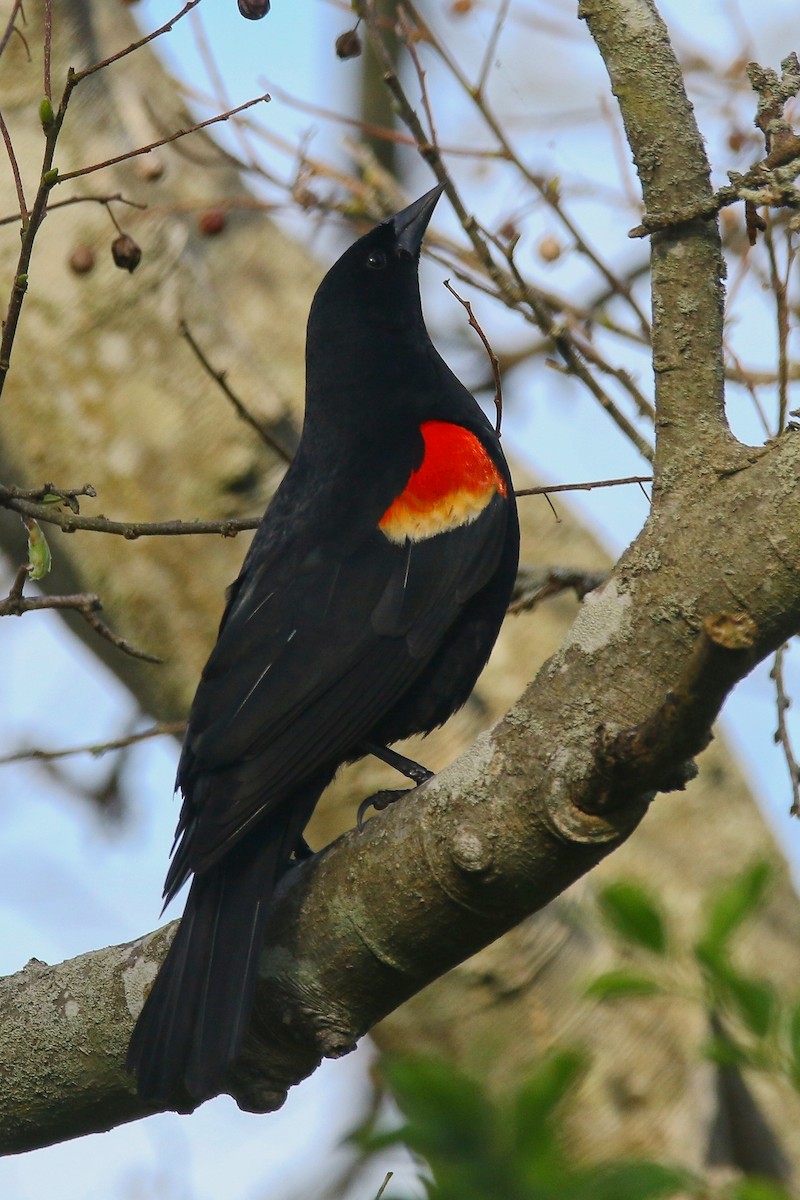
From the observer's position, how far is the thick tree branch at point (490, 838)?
6.17 ft

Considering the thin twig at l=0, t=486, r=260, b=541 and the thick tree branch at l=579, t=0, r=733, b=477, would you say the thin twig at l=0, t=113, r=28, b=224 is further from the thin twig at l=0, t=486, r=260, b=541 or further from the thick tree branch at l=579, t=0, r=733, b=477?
the thick tree branch at l=579, t=0, r=733, b=477

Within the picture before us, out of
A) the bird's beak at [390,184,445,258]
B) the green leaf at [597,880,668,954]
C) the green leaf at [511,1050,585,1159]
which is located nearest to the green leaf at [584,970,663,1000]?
the green leaf at [597,880,668,954]

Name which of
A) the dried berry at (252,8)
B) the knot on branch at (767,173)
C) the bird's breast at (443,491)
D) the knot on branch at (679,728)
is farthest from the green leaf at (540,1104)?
the dried berry at (252,8)

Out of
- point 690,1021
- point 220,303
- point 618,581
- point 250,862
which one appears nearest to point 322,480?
point 250,862

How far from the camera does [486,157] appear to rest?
3.60 metres

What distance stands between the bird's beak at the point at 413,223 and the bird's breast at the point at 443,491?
741 mm

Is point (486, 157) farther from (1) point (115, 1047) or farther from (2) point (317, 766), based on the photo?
(1) point (115, 1047)

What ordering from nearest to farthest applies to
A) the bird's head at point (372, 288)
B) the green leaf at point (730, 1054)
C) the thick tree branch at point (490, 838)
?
the green leaf at point (730, 1054), the thick tree branch at point (490, 838), the bird's head at point (372, 288)

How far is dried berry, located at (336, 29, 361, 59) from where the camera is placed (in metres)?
3.59

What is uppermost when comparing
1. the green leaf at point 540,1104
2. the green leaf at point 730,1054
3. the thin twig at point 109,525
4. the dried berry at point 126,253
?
the dried berry at point 126,253

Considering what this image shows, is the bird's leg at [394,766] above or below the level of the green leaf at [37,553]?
below

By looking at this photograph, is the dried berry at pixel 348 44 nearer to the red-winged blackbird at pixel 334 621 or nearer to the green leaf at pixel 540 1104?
the red-winged blackbird at pixel 334 621

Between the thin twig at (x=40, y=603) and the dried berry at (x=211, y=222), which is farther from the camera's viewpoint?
the dried berry at (x=211, y=222)

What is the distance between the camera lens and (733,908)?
1588 mm
